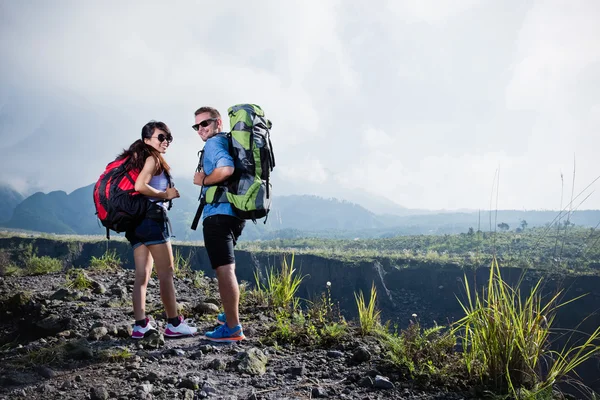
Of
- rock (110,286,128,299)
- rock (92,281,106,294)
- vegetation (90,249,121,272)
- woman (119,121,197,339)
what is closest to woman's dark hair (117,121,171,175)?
woman (119,121,197,339)

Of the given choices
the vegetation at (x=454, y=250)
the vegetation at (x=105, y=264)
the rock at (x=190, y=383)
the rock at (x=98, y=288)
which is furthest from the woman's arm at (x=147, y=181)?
the vegetation at (x=454, y=250)

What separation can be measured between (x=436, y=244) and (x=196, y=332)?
74.9 m

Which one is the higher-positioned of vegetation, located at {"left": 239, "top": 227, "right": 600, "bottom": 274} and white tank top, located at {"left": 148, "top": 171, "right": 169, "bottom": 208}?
white tank top, located at {"left": 148, "top": 171, "right": 169, "bottom": 208}

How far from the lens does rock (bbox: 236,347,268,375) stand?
2549 millimetres

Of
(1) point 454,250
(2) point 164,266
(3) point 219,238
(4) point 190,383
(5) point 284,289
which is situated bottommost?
(1) point 454,250

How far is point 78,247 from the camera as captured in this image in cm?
6309

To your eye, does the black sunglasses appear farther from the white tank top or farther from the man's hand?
the man's hand

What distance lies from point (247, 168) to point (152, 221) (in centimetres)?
88

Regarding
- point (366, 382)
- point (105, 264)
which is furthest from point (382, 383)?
point (105, 264)

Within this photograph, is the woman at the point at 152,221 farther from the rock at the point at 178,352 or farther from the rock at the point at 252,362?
the rock at the point at 252,362

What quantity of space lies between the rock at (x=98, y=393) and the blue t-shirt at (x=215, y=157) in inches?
52.3

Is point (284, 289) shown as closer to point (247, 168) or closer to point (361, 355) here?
point (361, 355)

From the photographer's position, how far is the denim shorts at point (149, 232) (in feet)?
9.87

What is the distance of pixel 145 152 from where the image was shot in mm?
3018
